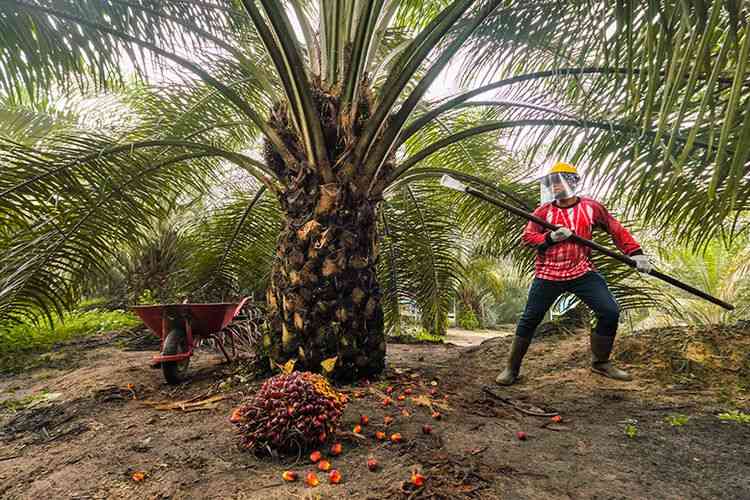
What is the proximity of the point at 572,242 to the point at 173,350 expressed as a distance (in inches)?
106

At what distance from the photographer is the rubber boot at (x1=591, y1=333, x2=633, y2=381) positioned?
2.81 m

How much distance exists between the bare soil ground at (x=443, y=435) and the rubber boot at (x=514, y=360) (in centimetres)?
9

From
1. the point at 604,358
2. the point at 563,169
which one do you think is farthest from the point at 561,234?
the point at 604,358

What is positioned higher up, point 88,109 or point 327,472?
point 88,109

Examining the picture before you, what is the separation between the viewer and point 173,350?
2.71 m

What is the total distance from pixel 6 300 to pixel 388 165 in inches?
89.4

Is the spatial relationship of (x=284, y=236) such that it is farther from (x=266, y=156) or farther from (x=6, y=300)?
(x=6, y=300)

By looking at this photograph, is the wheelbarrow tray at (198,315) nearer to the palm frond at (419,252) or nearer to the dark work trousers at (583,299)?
the palm frond at (419,252)

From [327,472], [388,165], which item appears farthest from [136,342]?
[327,472]

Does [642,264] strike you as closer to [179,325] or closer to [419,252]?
[419,252]

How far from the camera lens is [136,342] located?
14.8ft

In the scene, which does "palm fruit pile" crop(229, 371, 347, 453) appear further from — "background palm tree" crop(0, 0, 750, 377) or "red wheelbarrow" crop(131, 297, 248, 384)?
"red wheelbarrow" crop(131, 297, 248, 384)

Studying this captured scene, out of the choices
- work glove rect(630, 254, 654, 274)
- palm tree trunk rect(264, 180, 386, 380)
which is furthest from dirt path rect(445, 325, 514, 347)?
palm tree trunk rect(264, 180, 386, 380)

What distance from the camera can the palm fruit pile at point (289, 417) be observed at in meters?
1.69
